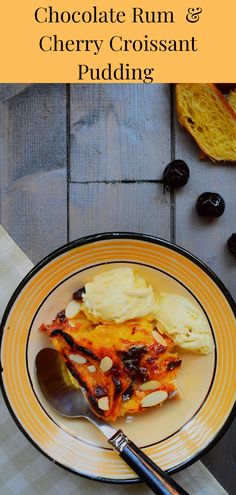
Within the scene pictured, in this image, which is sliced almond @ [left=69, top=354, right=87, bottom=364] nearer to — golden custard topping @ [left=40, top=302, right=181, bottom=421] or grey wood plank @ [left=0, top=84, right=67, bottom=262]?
golden custard topping @ [left=40, top=302, right=181, bottom=421]

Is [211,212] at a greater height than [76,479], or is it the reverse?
[211,212]

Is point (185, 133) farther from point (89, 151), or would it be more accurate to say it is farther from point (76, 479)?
point (76, 479)

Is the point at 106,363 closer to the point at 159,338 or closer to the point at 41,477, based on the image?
the point at 159,338

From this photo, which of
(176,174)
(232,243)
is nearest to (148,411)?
(232,243)

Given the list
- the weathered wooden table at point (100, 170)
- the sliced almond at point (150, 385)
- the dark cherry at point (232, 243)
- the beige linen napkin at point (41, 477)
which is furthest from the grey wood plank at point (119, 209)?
the beige linen napkin at point (41, 477)

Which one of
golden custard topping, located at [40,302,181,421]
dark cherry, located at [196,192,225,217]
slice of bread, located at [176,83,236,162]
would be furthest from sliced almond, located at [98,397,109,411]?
slice of bread, located at [176,83,236,162]
